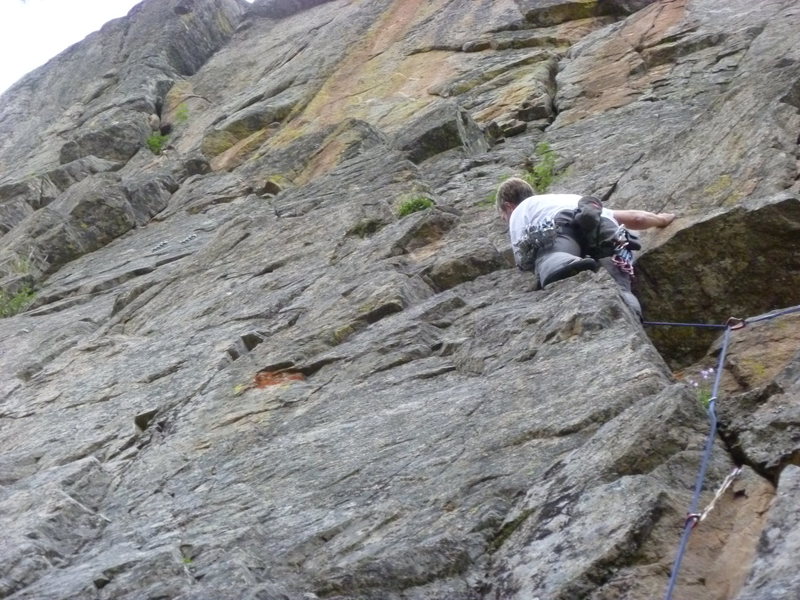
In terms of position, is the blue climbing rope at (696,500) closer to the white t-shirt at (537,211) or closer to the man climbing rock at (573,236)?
the man climbing rock at (573,236)

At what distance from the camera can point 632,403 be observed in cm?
783

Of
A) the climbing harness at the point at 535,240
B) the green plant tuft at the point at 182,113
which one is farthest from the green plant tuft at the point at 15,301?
the climbing harness at the point at 535,240

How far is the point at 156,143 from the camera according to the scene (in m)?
27.4

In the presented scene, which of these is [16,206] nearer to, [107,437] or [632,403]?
[107,437]

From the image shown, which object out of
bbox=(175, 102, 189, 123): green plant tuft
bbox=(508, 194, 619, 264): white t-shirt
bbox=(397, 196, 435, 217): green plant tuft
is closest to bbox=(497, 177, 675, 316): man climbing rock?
bbox=(508, 194, 619, 264): white t-shirt

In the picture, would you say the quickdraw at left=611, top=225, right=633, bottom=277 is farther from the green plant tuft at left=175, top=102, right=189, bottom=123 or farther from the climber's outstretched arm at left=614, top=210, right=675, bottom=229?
the green plant tuft at left=175, top=102, right=189, bottom=123

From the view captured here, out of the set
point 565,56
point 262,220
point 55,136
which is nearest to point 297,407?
point 262,220

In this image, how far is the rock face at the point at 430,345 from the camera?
23.0 ft

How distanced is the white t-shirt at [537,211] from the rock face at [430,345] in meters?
0.56

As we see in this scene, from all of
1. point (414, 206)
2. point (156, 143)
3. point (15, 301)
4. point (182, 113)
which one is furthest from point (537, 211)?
point (182, 113)

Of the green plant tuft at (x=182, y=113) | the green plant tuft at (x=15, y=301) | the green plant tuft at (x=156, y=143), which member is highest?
the green plant tuft at (x=182, y=113)

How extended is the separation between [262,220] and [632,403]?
10.7 m

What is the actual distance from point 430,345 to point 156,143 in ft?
60.6

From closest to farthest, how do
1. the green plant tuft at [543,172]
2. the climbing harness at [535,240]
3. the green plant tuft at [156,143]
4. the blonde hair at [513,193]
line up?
the climbing harness at [535,240], the blonde hair at [513,193], the green plant tuft at [543,172], the green plant tuft at [156,143]
